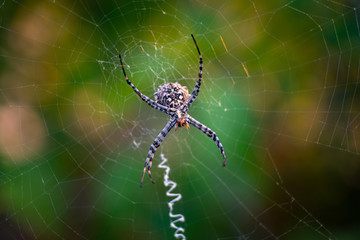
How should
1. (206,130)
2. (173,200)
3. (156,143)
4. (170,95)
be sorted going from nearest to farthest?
(170,95) → (206,130) → (156,143) → (173,200)

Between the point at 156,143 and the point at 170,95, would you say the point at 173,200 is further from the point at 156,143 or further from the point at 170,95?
the point at 170,95

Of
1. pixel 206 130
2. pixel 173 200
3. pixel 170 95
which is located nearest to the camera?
pixel 170 95

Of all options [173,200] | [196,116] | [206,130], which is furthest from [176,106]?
[173,200]

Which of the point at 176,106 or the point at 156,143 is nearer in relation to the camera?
the point at 176,106

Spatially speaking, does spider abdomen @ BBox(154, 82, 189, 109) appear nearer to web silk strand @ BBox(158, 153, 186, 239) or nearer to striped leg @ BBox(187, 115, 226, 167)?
striped leg @ BBox(187, 115, 226, 167)

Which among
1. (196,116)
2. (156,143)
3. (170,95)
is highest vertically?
(170,95)

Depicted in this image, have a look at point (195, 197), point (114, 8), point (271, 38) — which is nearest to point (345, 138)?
point (271, 38)

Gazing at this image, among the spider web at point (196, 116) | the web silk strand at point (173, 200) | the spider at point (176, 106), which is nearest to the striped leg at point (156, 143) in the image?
the spider at point (176, 106)
